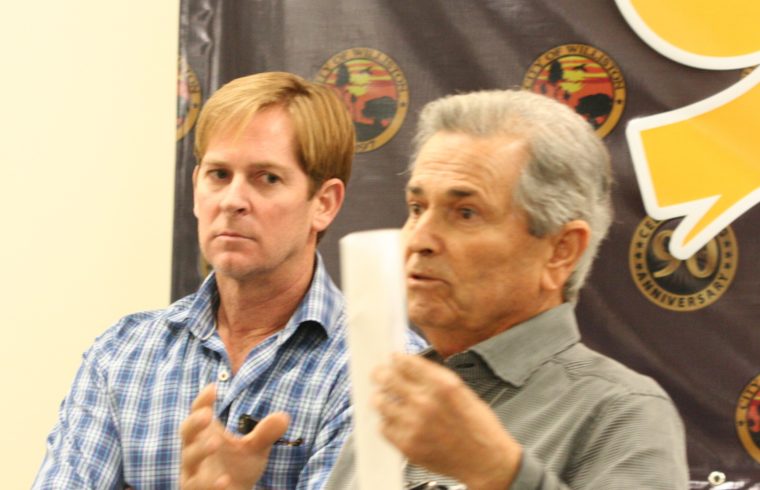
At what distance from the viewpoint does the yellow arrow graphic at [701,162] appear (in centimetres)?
208

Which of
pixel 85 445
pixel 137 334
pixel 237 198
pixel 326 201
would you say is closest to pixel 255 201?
pixel 237 198

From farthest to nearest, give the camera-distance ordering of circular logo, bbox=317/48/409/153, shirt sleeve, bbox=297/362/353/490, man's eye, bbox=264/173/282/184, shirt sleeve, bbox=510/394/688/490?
circular logo, bbox=317/48/409/153, man's eye, bbox=264/173/282/184, shirt sleeve, bbox=297/362/353/490, shirt sleeve, bbox=510/394/688/490

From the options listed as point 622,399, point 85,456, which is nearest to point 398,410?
point 622,399

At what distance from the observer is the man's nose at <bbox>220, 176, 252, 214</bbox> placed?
1820 mm

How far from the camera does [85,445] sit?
69.8 inches

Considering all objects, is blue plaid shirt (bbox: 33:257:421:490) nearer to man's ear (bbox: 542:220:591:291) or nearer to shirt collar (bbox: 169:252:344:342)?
shirt collar (bbox: 169:252:344:342)

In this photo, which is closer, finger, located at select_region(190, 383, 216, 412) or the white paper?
the white paper

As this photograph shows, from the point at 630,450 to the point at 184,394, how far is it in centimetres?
91

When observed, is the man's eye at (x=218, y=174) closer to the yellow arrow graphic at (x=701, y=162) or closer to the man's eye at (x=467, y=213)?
the man's eye at (x=467, y=213)

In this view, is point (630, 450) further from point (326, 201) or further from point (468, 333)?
point (326, 201)

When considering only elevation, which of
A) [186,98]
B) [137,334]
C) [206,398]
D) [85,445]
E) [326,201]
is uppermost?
[186,98]

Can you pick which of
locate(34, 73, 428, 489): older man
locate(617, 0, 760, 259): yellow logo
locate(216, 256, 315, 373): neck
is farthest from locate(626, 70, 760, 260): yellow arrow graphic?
locate(216, 256, 315, 373): neck

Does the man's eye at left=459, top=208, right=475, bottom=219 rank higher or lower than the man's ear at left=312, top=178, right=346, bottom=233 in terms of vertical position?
higher

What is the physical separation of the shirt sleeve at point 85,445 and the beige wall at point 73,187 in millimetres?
760
